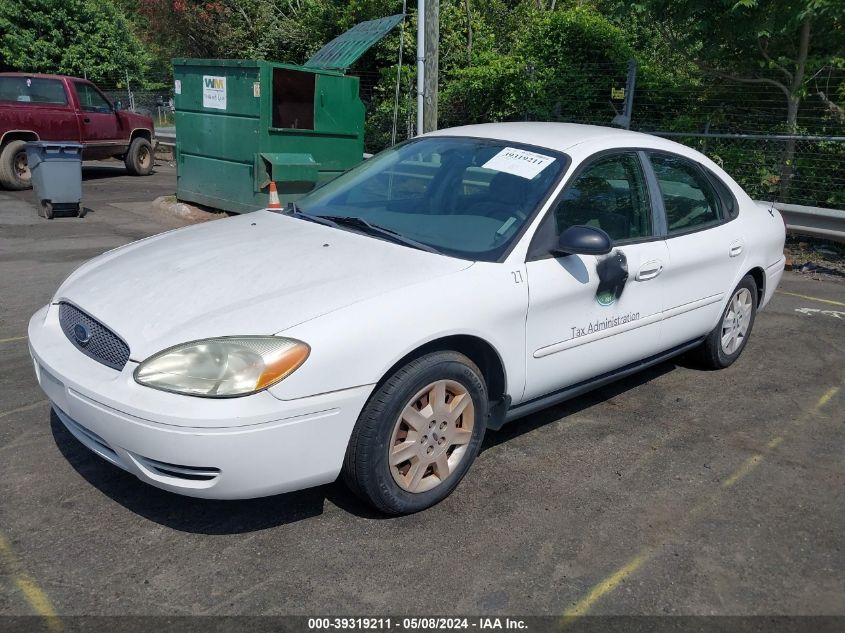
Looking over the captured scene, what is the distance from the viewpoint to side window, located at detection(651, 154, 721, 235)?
4406 mm

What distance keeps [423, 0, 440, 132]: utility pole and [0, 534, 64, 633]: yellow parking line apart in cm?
865

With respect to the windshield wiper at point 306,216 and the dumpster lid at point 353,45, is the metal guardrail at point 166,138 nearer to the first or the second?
the dumpster lid at point 353,45

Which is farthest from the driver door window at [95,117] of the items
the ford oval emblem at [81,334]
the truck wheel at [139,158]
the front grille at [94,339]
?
the ford oval emblem at [81,334]

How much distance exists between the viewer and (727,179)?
16.6 feet

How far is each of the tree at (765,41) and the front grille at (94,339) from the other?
8509 mm

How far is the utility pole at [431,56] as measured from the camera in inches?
406

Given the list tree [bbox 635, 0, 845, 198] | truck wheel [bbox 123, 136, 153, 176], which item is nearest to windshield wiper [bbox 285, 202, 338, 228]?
tree [bbox 635, 0, 845, 198]

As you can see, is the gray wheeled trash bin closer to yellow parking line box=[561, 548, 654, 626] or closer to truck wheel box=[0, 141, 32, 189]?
truck wheel box=[0, 141, 32, 189]

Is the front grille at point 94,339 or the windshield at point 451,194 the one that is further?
the windshield at point 451,194

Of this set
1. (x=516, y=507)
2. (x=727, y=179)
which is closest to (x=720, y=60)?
(x=727, y=179)

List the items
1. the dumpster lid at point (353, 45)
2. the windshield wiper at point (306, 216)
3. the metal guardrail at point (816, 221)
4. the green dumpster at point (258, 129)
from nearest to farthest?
the windshield wiper at point (306, 216)
the metal guardrail at point (816, 221)
the green dumpster at point (258, 129)
the dumpster lid at point (353, 45)

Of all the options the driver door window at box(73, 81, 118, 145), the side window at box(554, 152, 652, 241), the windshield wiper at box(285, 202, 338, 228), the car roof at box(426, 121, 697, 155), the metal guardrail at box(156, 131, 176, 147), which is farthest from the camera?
the metal guardrail at box(156, 131, 176, 147)

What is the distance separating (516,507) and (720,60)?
9555 millimetres

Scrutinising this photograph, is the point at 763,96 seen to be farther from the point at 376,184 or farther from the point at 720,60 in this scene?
the point at 376,184
